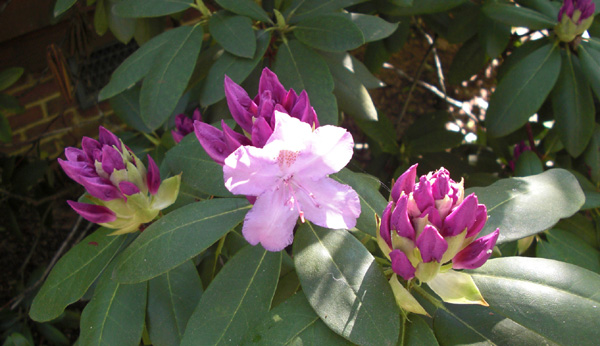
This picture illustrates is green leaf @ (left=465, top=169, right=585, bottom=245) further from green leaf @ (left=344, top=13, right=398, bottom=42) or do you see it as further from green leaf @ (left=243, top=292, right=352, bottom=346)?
green leaf @ (left=344, top=13, right=398, bottom=42)

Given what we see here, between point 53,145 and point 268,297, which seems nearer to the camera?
point 268,297

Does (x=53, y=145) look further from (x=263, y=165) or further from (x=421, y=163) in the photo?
(x=263, y=165)

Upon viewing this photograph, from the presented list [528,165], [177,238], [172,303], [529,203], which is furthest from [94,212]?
[528,165]

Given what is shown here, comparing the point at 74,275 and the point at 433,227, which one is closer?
the point at 433,227

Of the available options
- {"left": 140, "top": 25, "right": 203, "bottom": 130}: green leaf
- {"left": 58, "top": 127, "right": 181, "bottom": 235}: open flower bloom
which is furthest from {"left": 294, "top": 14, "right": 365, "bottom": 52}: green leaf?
{"left": 58, "top": 127, "right": 181, "bottom": 235}: open flower bloom

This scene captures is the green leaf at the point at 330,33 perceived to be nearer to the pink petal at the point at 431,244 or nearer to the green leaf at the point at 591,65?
the pink petal at the point at 431,244

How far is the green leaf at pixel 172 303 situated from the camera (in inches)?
41.2

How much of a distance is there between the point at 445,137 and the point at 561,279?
1.31 m

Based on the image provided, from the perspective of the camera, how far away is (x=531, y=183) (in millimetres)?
1044

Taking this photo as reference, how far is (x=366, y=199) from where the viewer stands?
99 centimetres

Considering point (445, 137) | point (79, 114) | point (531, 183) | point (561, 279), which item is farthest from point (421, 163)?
point (79, 114)

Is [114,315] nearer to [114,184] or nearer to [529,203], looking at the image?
[114,184]

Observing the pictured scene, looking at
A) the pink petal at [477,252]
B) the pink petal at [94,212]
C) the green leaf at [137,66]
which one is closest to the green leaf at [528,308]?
the pink petal at [477,252]

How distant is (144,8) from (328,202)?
87 centimetres
